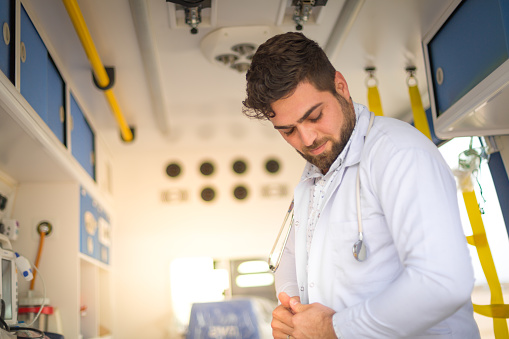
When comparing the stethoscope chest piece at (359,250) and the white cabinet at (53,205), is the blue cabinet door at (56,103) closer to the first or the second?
the white cabinet at (53,205)

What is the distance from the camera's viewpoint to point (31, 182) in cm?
309

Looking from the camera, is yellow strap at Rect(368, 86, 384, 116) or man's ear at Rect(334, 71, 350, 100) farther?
yellow strap at Rect(368, 86, 384, 116)

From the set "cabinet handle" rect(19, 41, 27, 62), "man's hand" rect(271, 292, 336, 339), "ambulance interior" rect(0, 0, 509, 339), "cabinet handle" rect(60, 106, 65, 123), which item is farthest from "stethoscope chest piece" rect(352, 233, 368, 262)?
"cabinet handle" rect(60, 106, 65, 123)

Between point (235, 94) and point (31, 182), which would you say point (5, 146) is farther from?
point (235, 94)

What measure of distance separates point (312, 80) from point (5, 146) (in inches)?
63.7

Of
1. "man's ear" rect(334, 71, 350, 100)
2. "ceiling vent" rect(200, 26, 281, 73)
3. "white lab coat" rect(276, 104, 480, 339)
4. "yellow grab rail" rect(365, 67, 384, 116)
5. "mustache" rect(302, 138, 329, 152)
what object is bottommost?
"white lab coat" rect(276, 104, 480, 339)

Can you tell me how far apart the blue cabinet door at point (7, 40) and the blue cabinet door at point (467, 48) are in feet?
6.33

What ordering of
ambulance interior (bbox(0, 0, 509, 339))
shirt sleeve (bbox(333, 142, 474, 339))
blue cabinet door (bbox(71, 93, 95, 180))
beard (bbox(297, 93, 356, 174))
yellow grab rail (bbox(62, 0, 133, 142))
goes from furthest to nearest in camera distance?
blue cabinet door (bbox(71, 93, 95, 180))
ambulance interior (bbox(0, 0, 509, 339))
yellow grab rail (bbox(62, 0, 133, 142))
beard (bbox(297, 93, 356, 174))
shirt sleeve (bbox(333, 142, 474, 339))

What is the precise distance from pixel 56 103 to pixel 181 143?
70.6 inches

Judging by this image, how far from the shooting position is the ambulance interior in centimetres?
237

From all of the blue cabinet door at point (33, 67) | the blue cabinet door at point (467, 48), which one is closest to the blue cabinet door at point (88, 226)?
the blue cabinet door at point (33, 67)

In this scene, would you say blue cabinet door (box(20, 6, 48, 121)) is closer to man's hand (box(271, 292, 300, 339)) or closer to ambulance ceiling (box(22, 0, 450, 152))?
ambulance ceiling (box(22, 0, 450, 152))

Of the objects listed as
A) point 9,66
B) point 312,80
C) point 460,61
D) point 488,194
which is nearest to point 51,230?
point 9,66

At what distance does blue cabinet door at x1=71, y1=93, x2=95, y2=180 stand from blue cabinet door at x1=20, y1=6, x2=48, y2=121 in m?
0.64
